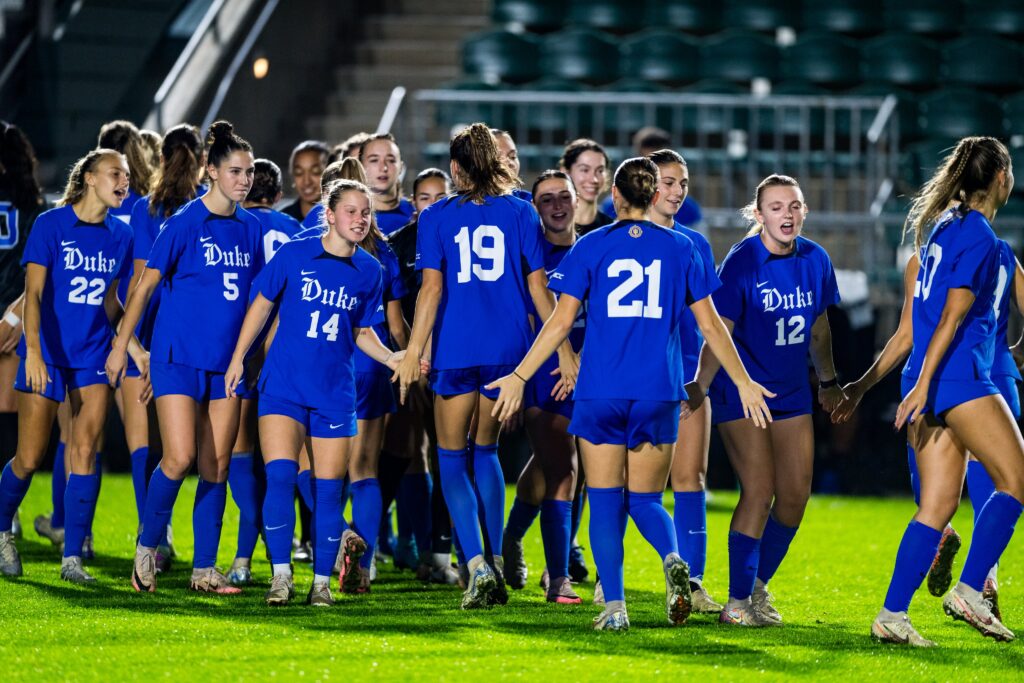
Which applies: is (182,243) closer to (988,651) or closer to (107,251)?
(107,251)

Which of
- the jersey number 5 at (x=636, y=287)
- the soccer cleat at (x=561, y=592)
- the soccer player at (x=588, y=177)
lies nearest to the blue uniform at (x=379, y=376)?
the soccer player at (x=588, y=177)

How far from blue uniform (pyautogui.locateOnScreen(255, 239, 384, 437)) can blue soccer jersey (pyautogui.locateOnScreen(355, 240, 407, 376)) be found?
1.28ft

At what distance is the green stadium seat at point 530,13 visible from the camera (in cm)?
1327

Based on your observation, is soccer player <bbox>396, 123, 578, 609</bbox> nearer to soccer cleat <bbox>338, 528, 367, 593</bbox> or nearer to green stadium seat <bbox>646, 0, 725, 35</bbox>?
soccer cleat <bbox>338, 528, 367, 593</bbox>

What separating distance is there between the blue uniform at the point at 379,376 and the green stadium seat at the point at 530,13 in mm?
7591

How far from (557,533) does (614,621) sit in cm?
86

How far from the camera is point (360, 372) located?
242 inches

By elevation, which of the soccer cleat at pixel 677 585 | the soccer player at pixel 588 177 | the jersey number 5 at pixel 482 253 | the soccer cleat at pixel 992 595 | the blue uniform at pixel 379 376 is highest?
the soccer player at pixel 588 177

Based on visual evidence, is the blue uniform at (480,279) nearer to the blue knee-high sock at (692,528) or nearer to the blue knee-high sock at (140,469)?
the blue knee-high sock at (692,528)

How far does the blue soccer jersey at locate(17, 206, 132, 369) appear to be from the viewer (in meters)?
6.00

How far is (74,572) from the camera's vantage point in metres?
6.06

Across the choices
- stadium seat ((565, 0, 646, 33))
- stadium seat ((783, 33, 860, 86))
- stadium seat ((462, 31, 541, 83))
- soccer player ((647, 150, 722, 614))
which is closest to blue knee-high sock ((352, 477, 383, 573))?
soccer player ((647, 150, 722, 614))

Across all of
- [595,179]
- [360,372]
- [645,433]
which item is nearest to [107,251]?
[360,372]

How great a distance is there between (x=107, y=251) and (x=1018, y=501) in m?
3.53
